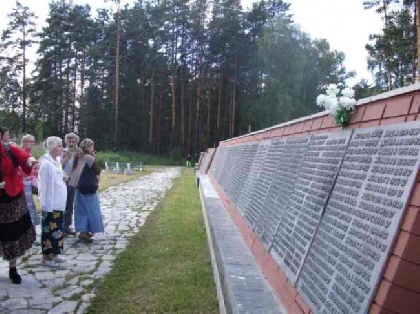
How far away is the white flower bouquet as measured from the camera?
3.20 m

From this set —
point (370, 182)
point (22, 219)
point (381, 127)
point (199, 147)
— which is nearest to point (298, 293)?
point (370, 182)

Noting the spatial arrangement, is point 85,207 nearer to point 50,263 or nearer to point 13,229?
point 50,263

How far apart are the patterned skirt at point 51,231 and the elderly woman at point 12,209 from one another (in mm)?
490

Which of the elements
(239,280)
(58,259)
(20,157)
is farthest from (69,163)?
(239,280)

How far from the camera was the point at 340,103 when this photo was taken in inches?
128

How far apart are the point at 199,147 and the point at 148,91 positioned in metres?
8.61

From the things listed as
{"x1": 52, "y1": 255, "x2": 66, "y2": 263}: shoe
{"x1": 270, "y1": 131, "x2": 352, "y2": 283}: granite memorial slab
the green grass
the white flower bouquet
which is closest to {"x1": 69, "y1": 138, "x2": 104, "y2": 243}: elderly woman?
the green grass

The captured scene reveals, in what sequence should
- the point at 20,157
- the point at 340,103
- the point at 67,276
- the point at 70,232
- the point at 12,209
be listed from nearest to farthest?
the point at 340,103 < the point at 12,209 < the point at 20,157 < the point at 67,276 < the point at 70,232

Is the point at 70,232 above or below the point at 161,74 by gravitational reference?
below

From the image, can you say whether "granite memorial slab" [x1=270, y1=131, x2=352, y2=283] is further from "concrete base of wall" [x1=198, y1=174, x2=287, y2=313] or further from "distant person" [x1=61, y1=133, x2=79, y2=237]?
"distant person" [x1=61, y1=133, x2=79, y2=237]

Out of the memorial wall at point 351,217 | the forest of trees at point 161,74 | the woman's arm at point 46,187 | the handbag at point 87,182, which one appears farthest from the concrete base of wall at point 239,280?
the forest of trees at point 161,74

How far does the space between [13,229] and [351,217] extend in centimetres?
387

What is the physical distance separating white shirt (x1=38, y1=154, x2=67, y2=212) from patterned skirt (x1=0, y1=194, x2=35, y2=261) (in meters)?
0.47

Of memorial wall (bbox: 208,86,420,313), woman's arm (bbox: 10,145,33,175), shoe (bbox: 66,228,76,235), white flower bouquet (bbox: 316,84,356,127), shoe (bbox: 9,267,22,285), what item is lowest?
shoe (bbox: 66,228,76,235)
